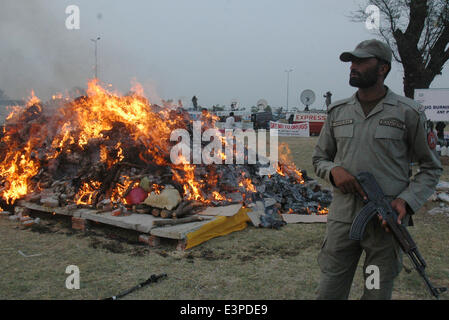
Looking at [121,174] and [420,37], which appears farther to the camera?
[420,37]

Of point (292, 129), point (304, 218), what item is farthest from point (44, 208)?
point (292, 129)

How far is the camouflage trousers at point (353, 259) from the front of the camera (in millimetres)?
2418

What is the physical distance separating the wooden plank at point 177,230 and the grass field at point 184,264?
220 millimetres

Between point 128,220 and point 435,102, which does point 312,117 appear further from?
point 128,220

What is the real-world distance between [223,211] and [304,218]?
1660 millimetres

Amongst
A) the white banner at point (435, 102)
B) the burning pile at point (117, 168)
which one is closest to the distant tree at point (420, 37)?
the white banner at point (435, 102)

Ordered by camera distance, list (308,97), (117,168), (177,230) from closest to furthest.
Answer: (177,230), (117,168), (308,97)

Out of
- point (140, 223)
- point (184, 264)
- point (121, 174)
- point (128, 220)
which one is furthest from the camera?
point (121, 174)

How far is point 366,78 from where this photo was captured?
8.20ft

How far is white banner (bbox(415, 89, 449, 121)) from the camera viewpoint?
43.8ft

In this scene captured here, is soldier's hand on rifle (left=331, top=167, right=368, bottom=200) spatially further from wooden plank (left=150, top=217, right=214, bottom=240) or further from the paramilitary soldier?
wooden plank (left=150, top=217, right=214, bottom=240)

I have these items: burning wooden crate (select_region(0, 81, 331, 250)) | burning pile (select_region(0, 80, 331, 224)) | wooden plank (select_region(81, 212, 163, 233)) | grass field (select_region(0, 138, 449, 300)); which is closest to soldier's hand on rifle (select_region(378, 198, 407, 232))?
grass field (select_region(0, 138, 449, 300))

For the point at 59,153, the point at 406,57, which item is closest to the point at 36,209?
the point at 59,153
